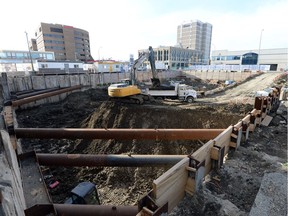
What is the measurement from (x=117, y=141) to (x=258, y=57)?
6930 centimetres

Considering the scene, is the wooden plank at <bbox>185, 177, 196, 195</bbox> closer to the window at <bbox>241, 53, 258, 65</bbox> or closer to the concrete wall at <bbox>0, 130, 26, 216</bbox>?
the concrete wall at <bbox>0, 130, 26, 216</bbox>

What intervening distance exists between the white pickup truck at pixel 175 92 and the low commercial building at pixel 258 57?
53.0 m

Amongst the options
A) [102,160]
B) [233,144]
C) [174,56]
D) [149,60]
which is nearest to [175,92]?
[149,60]

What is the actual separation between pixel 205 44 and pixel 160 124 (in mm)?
142357

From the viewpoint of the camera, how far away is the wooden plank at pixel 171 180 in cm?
259

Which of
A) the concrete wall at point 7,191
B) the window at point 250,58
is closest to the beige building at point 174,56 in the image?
the window at point 250,58

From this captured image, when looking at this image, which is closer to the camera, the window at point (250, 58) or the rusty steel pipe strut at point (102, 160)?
the rusty steel pipe strut at point (102, 160)

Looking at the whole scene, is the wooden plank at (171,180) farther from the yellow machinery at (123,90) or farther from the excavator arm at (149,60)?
the excavator arm at (149,60)

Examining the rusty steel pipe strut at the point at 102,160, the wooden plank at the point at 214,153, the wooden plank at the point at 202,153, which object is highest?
the wooden plank at the point at 202,153

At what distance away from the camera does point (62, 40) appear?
3236 inches

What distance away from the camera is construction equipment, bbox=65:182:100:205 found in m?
5.76

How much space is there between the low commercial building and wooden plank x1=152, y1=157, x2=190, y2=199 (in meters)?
68.3

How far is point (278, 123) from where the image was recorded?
7734mm

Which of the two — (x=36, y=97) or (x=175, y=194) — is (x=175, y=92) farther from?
(x=175, y=194)
